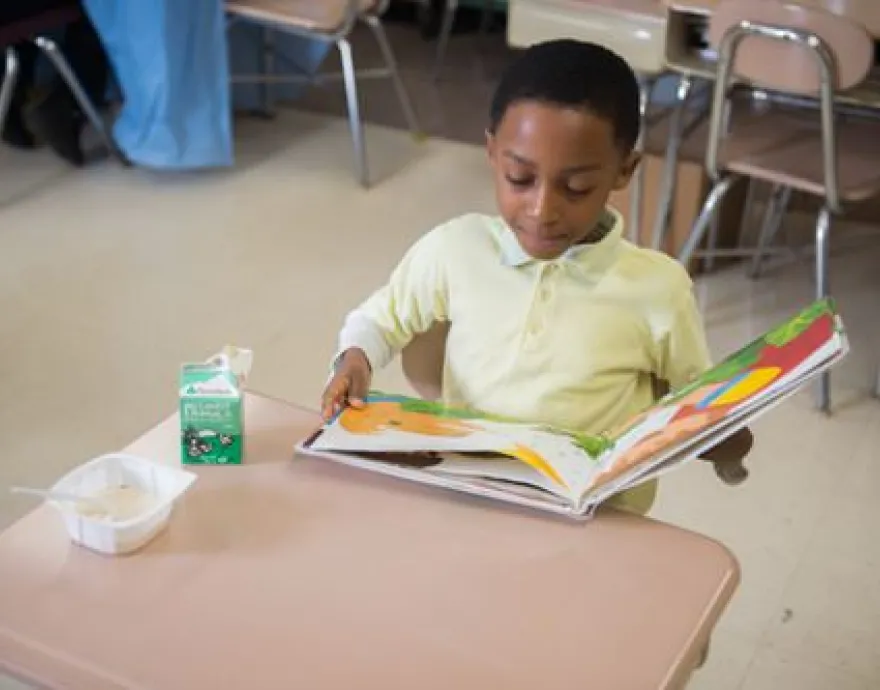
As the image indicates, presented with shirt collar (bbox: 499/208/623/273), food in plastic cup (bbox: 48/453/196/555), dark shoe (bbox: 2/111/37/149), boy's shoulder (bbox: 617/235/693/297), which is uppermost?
shirt collar (bbox: 499/208/623/273)

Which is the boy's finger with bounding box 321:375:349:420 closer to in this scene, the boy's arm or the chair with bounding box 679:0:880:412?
the boy's arm

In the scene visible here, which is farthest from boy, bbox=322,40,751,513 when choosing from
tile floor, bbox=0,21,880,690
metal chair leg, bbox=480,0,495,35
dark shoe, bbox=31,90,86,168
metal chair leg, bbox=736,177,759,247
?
metal chair leg, bbox=480,0,495,35

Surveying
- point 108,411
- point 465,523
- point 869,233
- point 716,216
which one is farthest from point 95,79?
point 465,523

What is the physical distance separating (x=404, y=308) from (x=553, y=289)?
186 millimetres

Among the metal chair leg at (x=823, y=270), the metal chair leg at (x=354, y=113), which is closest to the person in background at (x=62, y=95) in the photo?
the metal chair leg at (x=354, y=113)

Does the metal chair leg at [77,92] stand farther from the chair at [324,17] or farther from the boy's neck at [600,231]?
the boy's neck at [600,231]

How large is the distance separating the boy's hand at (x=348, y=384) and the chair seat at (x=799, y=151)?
141cm

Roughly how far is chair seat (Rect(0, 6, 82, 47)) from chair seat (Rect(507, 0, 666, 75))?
4.24 feet

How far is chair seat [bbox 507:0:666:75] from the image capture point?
2684 millimetres

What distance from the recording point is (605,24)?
8.95ft

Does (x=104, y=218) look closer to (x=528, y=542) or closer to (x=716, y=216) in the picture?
(x=716, y=216)

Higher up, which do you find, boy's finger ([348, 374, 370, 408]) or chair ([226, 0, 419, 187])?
boy's finger ([348, 374, 370, 408])

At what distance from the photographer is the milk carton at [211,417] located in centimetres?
113

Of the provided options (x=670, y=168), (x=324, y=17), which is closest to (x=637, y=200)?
(x=670, y=168)
